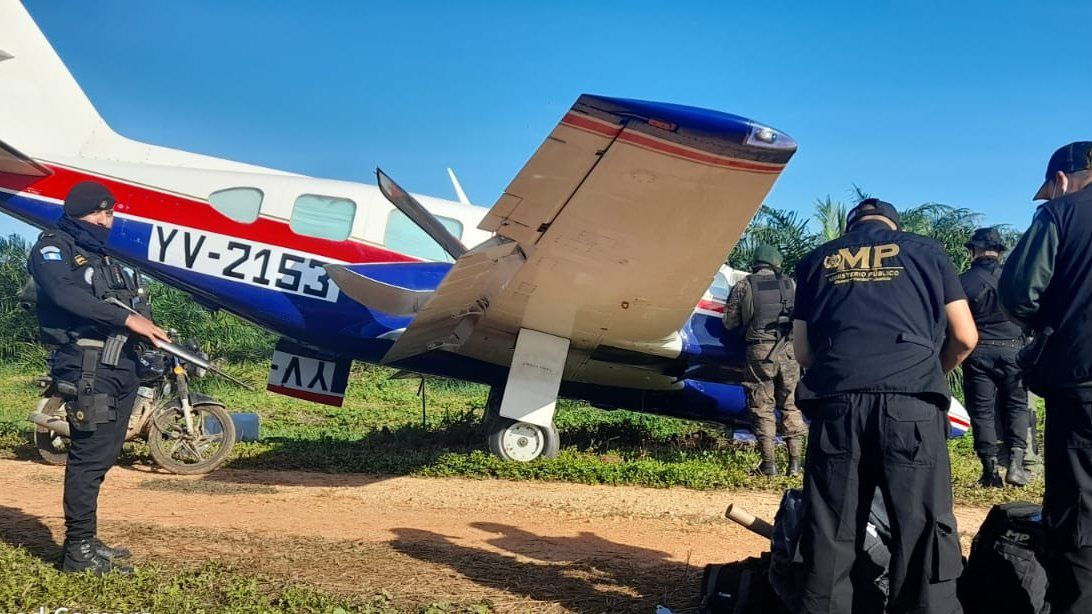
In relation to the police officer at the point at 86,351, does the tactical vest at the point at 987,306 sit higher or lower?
higher

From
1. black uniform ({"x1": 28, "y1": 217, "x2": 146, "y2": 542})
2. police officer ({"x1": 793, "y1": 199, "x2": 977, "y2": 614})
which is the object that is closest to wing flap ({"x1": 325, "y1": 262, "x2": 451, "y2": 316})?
black uniform ({"x1": 28, "y1": 217, "x2": 146, "y2": 542})

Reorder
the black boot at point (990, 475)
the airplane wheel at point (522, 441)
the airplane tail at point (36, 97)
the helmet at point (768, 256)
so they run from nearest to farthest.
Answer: the black boot at point (990, 475) < the helmet at point (768, 256) < the airplane wheel at point (522, 441) < the airplane tail at point (36, 97)

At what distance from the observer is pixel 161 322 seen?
69.3 ft

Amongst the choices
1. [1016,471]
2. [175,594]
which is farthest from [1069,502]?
[1016,471]

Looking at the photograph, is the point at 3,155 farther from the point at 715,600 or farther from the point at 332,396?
the point at 715,600

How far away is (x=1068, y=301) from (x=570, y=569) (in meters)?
2.99

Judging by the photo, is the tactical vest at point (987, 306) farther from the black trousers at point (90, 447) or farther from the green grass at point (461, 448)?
the black trousers at point (90, 447)

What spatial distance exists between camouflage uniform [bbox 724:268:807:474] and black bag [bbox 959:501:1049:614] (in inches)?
189

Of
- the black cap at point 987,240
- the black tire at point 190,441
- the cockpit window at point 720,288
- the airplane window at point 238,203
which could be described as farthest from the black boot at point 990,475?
the airplane window at point 238,203

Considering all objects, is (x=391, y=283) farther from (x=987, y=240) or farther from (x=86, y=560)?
(x=987, y=240)

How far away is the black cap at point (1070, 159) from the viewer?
136 inches

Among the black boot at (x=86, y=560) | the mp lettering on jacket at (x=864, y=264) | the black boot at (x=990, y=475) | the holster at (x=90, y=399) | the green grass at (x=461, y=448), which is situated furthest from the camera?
the green grass at (x=461, y=448)

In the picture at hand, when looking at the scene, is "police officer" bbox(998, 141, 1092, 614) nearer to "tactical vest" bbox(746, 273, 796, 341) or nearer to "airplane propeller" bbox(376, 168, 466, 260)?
"tactical vest" bbox(746, 273, 796, 341)

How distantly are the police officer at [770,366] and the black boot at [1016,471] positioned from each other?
1.88m
